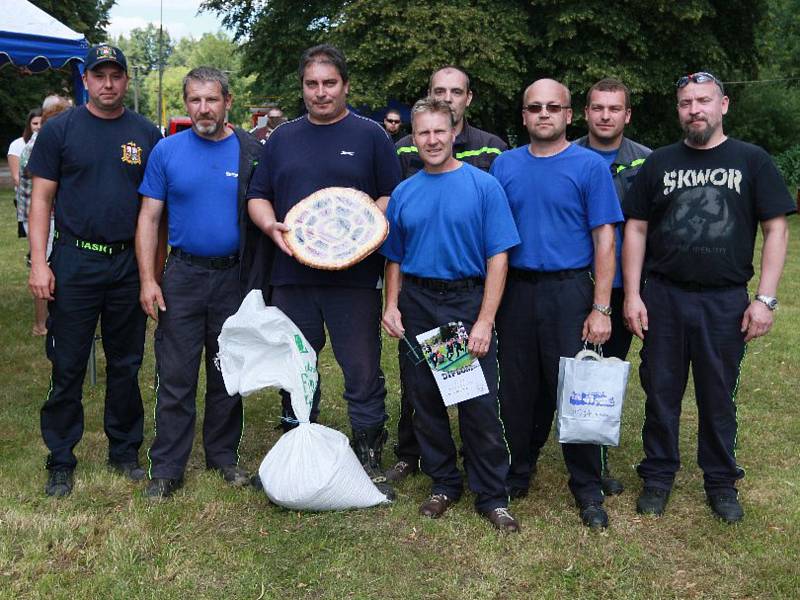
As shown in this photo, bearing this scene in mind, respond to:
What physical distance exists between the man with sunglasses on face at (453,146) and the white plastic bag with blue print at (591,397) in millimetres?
1065

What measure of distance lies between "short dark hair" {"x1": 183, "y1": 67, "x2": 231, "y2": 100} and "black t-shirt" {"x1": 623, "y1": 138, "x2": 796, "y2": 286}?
205 centimetres

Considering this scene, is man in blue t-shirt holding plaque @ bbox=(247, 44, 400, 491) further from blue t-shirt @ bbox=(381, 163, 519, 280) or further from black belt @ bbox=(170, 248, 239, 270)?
blue t-shirt @ bbox=(381, 163, 519, 280)

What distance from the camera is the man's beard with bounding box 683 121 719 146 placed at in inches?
147

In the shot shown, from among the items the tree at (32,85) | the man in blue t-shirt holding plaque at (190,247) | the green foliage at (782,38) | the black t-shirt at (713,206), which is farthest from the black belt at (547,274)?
the tree at (32,85)

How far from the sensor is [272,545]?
3693mm

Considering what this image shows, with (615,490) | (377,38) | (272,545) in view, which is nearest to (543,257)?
(615,490)

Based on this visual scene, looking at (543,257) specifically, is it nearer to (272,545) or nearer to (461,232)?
(461,232)

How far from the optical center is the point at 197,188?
159 inches

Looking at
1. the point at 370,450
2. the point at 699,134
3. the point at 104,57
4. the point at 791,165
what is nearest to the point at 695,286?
the point at 699,134

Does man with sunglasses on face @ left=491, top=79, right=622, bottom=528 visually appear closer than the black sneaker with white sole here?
Yes

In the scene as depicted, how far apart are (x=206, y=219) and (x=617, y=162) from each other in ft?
6.67

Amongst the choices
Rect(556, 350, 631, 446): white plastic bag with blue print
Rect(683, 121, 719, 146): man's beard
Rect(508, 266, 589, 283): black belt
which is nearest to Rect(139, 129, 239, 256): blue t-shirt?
Rect(508, 266, 589, 283): black belt

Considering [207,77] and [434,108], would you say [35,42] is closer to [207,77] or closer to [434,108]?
[207,77]

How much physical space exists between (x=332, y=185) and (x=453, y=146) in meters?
0.60
